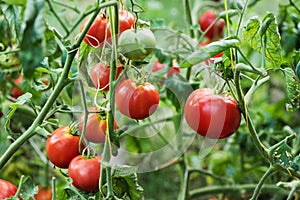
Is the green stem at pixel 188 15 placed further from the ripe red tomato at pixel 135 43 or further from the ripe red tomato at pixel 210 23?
the ripe red tomato at pixel 135 43

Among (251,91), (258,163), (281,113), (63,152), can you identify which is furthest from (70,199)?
(281,113)

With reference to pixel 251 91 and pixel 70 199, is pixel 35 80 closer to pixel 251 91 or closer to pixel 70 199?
pixel 70 199

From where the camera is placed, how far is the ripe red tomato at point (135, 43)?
2.50ft

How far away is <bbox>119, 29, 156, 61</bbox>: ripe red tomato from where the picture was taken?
2.50ft

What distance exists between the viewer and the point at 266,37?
0.83 meters

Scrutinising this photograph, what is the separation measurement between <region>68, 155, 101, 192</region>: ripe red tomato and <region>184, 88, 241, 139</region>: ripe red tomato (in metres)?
0.16

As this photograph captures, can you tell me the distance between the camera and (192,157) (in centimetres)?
174

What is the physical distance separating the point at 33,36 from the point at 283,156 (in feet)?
1.58

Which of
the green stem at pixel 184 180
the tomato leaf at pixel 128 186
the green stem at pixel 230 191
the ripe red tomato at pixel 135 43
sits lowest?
the green stem at pixel 230 191

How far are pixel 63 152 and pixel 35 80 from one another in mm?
215

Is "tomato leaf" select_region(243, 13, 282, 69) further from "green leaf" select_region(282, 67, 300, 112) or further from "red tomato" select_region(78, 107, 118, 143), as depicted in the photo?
"red tomato" select_region(78, 107, 118, 143)

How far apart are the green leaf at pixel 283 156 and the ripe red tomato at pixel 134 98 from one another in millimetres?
209

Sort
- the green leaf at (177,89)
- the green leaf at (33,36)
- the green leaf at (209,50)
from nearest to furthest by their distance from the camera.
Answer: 1. the green leaf at (33,36)
2. the green leaf at (209,50)
3. the green leaf at (177,89)

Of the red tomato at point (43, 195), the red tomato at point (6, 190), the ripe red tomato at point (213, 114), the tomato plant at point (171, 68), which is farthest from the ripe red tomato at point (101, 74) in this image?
the red tomato at point (43, 195)
